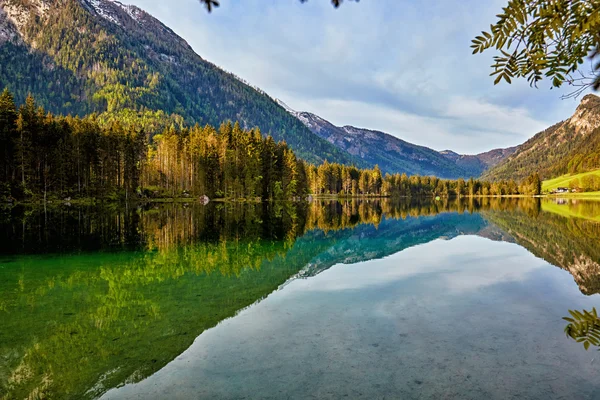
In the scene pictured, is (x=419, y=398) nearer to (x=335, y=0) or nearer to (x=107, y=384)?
(x=107, y=384)

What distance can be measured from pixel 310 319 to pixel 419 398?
4718mm

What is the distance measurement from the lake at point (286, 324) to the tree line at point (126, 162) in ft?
171

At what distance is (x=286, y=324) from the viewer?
10195 millimetres

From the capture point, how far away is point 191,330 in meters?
9.55

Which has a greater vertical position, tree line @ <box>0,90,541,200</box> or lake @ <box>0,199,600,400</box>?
tree line @ <box>0,90,541,200</box>

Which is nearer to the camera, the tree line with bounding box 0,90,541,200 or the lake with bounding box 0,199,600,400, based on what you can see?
the lake with bounding box 0,199,600,400

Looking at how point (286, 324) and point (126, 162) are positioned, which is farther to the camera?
point (126, 162)

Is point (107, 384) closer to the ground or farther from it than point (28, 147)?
closer to the ground

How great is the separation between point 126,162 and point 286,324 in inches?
3174

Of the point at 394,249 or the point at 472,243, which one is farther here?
the point at 472,243

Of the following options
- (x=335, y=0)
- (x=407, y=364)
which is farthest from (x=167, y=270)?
(x=335, y=0)

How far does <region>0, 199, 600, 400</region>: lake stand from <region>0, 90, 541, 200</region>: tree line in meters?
52.2

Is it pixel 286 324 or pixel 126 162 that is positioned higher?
pixel 126 162

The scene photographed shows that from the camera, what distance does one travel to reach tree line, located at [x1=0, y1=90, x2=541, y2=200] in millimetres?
61531
